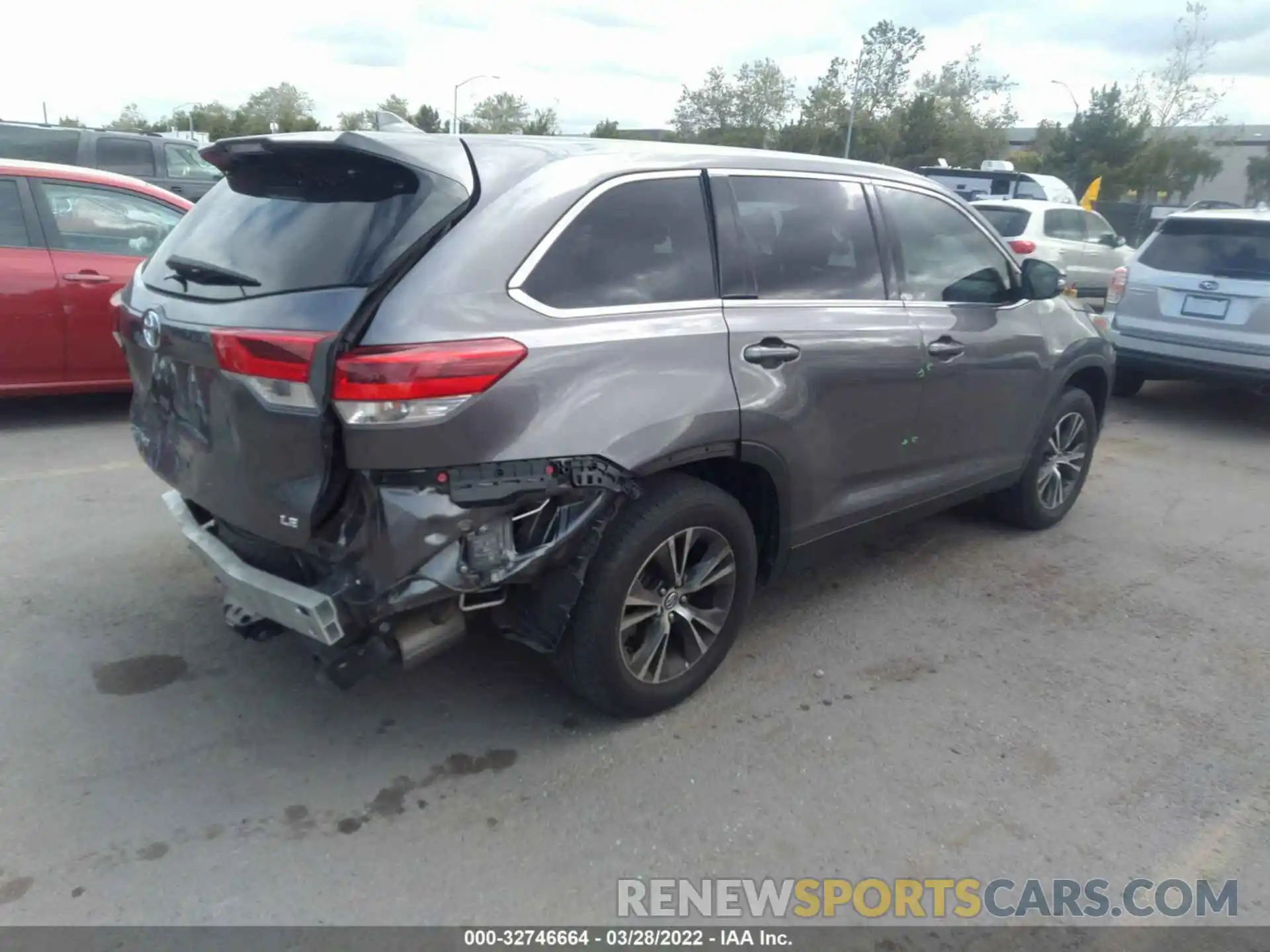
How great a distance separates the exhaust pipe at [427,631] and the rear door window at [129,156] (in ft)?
43.7

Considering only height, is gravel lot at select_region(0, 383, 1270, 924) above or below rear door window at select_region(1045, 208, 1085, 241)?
below

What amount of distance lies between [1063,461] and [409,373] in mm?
3905

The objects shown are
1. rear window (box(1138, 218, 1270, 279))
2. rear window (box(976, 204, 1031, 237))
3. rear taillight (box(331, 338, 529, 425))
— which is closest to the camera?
rear taillight (box(331, 338, 529, 425))

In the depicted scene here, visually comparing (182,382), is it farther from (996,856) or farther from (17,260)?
(17,260)

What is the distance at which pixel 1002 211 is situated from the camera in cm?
Result: 1310

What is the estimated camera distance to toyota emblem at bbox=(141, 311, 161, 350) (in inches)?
124

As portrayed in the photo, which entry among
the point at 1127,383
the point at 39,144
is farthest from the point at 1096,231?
the point at 39,144

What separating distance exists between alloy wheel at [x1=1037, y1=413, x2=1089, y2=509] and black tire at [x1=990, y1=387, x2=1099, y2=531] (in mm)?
11

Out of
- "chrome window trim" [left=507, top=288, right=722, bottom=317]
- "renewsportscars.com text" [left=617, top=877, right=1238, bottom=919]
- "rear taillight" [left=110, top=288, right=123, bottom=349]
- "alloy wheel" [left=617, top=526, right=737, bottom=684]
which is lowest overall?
"renewsportscars.com text" [left=617, top=877, right=1238, bottom=919]

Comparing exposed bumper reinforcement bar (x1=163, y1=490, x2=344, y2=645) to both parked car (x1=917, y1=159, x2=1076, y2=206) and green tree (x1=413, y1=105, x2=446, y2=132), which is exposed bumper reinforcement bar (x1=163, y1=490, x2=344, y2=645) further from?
green tree (x1=413, y1=105, x2=446, y2=132)

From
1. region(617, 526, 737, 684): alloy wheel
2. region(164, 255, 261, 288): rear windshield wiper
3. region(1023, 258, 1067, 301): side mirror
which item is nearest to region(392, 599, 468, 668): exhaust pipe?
region(617, 526, 737, 684): alloy wheel

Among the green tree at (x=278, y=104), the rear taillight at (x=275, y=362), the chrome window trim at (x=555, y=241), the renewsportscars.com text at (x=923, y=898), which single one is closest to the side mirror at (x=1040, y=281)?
the chrome window trim at (x=555, y=241)

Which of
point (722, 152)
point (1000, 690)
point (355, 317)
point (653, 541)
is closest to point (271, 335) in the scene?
point (355, 317)

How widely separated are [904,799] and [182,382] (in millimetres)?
2557
